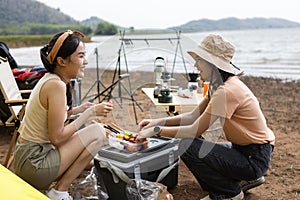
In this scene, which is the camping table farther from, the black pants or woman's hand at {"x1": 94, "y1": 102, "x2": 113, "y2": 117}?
woman's hand at {"x1": 94, "y1": 102, "x2": 113, "y2": 117}

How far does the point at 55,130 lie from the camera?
175 cm

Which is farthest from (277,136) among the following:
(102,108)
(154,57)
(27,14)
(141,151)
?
(27,14)

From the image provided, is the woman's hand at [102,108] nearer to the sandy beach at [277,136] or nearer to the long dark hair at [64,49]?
the long dark hair at [64,49]

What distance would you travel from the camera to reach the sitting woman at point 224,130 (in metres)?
1.92

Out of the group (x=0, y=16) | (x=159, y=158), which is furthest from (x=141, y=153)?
(x=0, y=16)

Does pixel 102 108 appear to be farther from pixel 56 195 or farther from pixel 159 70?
pixel 159 70

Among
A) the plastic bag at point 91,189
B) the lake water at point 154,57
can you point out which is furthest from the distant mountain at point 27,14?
the plastic bag at point 91,189

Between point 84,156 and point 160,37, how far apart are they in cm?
169

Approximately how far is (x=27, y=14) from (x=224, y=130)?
48164 millimetres

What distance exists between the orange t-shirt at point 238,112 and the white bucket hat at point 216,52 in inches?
3.5

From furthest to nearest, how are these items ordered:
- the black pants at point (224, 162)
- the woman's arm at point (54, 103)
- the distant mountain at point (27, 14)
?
1. the distant mountain at point (27, 14)
2. the black pants at point (224, 162)
3. the woman's arm at point (54, 103)

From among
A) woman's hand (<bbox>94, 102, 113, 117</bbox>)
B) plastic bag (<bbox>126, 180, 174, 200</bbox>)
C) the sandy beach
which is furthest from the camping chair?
plastic bag (<bbox>126, 180, 174, 200</bbox>)

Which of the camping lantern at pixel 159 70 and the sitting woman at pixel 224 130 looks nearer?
the sitting woman at pixel 224 130

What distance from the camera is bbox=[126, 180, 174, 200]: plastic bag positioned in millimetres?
1916
